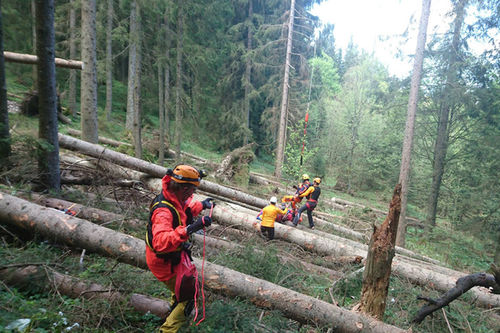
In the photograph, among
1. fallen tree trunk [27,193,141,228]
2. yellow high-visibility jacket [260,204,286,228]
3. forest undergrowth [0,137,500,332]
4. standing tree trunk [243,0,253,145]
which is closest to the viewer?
forest undergrowth [0,137,500,332]

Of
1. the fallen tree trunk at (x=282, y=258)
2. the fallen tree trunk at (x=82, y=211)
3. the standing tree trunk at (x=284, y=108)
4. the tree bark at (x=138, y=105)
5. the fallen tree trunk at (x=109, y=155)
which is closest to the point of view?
the fallen tree trunk at (x=82, y=211)

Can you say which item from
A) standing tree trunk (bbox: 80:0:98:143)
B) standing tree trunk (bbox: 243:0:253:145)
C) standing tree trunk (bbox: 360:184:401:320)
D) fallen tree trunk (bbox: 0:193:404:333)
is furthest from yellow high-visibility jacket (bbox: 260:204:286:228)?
standing tree trunk (bbox: 243:0:253:145)

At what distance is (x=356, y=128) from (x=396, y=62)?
1257 cm

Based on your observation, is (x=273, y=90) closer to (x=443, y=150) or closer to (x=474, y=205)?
(x=443, y=150)

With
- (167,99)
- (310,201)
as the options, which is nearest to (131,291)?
(310,201)

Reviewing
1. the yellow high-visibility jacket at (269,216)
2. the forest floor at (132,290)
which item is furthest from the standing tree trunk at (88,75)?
the yellow high-visibility jacket at (269,216)

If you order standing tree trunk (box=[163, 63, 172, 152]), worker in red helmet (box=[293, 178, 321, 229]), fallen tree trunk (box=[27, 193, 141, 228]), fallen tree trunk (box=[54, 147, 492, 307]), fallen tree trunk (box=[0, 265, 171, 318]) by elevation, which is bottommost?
fallen tree trunk (box=[54, 147, 492, 307])

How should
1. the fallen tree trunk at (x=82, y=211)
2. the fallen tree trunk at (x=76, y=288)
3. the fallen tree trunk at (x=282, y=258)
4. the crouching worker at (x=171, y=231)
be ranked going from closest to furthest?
the crouching worker at (x=171, y=231), the fallen tree trunk at (x=76, y=288), the fallen tree trunk at (x=82, y=211), the fallen tree trunk at (x=282, y=258)

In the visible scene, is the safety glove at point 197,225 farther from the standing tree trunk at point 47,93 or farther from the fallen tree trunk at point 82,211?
the standing tree trunk at point 47,93

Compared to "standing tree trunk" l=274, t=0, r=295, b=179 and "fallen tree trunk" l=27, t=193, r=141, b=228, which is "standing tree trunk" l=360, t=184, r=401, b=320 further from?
"standing tree trunk" l=274, t=0, r=295, b=179

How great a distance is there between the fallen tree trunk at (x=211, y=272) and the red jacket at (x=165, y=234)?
3.46 feet

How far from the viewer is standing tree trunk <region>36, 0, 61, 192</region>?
471cm

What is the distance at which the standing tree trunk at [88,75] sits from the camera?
8.05 m

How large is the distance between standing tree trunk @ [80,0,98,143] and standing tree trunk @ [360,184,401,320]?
866 centimetres
